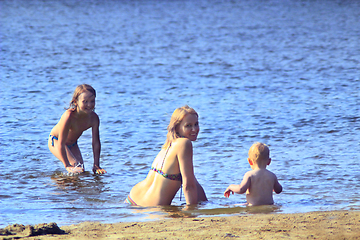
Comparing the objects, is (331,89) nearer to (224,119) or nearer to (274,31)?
(224,119)

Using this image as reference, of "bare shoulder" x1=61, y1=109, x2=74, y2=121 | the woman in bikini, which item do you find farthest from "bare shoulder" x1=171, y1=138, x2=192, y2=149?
"bare shoulder" x1=61, y1=109, x2=74, y2=121

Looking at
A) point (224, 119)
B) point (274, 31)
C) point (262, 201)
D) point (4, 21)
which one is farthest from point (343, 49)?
point (4, 21)

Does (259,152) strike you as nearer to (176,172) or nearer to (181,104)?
(176,172)

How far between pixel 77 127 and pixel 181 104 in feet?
14.6

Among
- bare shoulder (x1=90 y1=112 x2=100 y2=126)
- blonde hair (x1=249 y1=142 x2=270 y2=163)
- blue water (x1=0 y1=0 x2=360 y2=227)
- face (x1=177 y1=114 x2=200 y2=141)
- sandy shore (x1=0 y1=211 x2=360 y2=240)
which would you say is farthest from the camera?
bare shoulder (x1=90 y1=112 x2=100 y2=126)

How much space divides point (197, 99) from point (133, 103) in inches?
55.7

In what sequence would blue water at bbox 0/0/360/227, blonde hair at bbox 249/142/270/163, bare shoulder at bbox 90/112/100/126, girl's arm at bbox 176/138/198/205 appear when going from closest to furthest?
1. girl's arm at bbox 176/138/198/205
2. blonde hair at bbox 249/142/270/163
3. blue water at bbox 0/0/360/227
4. bare shoulder at bbox 90/112/100/126

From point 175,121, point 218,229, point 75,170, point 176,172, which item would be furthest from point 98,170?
point 218,229

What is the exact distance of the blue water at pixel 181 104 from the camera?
210 inches

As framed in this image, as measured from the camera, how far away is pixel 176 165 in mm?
4484

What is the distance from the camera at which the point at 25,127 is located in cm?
888

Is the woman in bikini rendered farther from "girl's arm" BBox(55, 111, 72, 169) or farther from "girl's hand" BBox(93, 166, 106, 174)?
"girl's arm" BBox(55, 111, 72, 169)

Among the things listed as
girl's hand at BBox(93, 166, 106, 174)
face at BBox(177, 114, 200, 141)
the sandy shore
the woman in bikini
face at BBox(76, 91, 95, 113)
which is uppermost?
face at BBox(76, 91, 95, 113)

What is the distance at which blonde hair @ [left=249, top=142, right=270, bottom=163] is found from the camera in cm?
465
